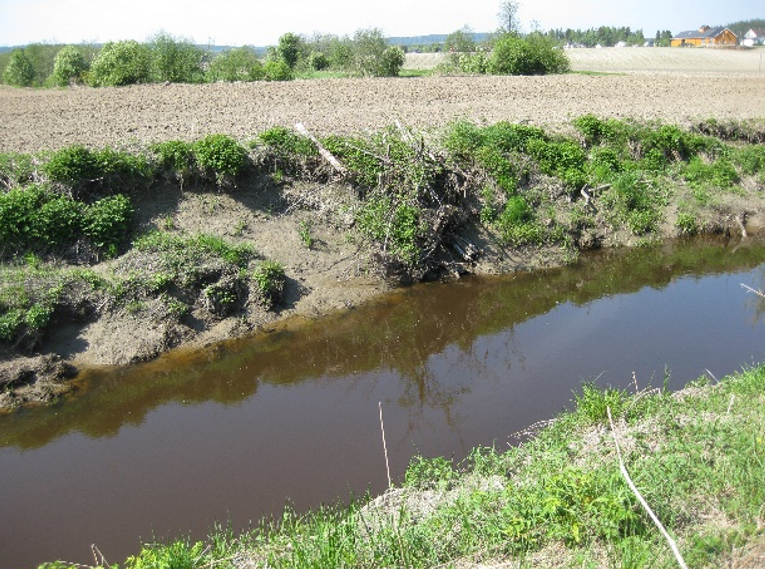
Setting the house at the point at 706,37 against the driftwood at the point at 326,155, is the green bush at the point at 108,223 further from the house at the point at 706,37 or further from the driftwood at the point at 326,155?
the house at the point at 706,37

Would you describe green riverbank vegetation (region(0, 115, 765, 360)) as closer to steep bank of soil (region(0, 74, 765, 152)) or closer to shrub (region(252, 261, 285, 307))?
shrub (region(252, 261, 285, 307))

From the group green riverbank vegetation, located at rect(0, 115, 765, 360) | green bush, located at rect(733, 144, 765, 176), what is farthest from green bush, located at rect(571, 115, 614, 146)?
green bush, located at rect(733, 144, 765, 176)

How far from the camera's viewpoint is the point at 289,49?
128ft

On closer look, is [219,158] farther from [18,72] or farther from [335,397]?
[18,72]

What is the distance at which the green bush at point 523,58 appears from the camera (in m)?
29.2

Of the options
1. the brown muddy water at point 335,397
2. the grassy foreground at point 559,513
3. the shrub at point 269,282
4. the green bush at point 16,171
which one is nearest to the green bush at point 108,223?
the green bush at point 16,171

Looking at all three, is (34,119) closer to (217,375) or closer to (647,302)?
(217,375)

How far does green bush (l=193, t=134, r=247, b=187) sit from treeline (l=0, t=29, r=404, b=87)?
12978 mm

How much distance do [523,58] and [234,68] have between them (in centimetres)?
1218

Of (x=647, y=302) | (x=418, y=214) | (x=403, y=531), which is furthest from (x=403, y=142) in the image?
(x=403, y=531)

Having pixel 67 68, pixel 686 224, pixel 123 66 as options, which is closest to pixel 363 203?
pixel 686 224

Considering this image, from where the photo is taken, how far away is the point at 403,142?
1395 cm

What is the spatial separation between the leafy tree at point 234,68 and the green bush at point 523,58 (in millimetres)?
10148

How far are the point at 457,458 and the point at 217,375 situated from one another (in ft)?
13.8
